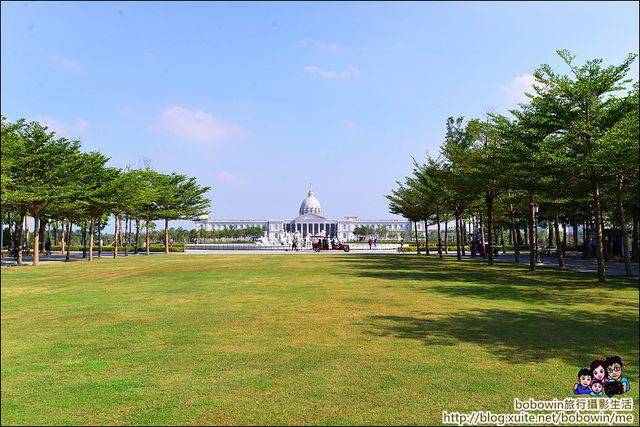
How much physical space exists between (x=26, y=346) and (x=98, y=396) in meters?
3.70

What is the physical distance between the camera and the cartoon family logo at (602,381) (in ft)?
20.0

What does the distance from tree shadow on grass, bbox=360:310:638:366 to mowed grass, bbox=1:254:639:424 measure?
0.04 m

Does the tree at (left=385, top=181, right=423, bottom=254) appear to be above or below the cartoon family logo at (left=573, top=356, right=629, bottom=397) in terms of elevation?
above

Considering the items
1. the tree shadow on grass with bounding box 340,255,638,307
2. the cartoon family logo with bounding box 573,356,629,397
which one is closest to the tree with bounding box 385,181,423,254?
the tree shadow on grass with bounding box 340,255,638,307

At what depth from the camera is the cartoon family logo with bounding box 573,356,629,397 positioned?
611 centimetres

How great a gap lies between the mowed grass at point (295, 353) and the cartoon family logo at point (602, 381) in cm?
17

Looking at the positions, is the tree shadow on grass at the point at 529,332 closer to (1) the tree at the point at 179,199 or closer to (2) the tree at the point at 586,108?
(2) the tree at the point at 586,108

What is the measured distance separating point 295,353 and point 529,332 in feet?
16.8

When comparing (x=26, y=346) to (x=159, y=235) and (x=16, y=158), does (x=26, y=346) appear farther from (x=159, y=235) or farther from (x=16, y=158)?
(x=159, y=235)

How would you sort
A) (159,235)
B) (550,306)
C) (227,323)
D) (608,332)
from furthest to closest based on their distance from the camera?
(159,235) → (550,306) → (227,323) → (608,332)

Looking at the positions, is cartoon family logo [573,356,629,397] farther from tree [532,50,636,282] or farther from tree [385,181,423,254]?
tree [385,181,423,254]

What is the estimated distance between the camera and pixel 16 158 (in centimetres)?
2742

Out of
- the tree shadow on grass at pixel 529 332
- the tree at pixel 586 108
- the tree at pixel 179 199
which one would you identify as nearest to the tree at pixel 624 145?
the tree at pixel 586 108

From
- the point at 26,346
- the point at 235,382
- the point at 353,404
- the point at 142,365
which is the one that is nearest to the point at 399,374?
the point at 353,404
